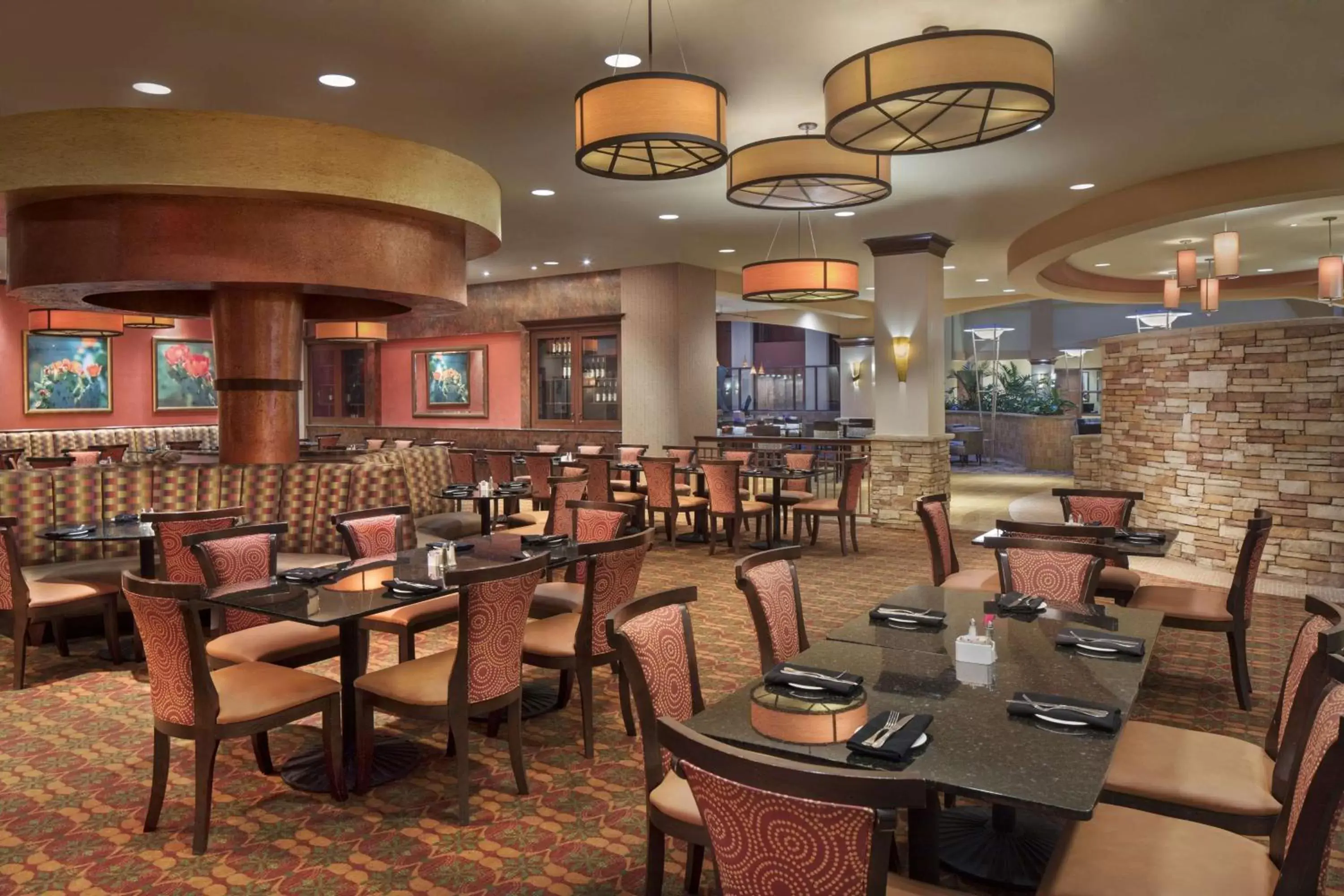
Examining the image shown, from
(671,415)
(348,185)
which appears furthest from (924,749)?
(671,415)

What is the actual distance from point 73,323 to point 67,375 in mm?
2854

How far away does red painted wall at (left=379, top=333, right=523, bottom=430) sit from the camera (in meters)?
13.4

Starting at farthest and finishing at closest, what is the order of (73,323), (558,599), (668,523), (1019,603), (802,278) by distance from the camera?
(73,323) < (668,523) < (802,278) < (558,599) < (1019,603)

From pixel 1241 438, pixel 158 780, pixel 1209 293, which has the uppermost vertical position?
pixel 1209 293

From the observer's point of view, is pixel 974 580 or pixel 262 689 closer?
pixel 262 689

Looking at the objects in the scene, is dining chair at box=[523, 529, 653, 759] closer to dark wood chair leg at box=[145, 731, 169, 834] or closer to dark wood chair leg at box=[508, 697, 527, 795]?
dark wood chair leg at box=[508, 697, 527, 795]

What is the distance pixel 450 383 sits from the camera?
14.0 meters

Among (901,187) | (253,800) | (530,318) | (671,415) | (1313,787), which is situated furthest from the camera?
(530,318)

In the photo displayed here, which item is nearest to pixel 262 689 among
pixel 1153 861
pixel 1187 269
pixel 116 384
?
pixel 1153 861

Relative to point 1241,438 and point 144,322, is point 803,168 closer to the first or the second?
point 1241,438

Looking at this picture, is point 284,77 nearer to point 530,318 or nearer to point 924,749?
point 924,749

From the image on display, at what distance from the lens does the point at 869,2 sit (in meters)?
4.22

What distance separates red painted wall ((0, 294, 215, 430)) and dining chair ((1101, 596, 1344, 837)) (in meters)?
12.6

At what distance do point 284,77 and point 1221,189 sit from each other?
683cm
